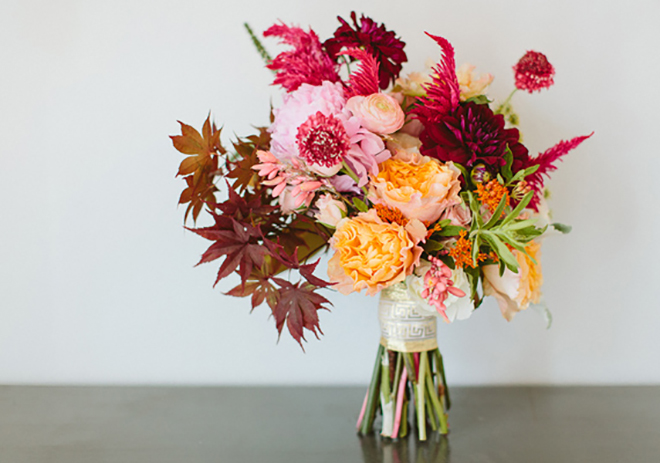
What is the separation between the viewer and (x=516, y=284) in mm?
753

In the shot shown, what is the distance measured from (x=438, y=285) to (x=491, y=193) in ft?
0.46

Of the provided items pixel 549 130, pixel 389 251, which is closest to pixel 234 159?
pixel 389 251

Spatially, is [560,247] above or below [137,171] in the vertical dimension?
below

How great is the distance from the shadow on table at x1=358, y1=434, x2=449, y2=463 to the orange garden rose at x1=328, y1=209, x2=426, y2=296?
315mm

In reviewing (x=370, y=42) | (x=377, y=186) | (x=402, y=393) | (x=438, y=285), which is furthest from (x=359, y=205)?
(x=402, y=393)

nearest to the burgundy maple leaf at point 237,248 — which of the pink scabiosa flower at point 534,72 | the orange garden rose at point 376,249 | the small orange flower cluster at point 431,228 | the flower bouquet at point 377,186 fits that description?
the flower bouquet at point 377,186

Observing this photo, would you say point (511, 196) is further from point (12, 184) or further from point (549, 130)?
point (12, 184)

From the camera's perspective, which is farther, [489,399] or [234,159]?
[489,399]

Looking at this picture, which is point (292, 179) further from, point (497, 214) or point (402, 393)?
point (402, 393)

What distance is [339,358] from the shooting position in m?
1.12

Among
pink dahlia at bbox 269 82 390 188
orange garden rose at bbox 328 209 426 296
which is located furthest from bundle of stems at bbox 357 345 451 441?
pink dahlia at bbox 269 82 390 188

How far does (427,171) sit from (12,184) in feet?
2.98

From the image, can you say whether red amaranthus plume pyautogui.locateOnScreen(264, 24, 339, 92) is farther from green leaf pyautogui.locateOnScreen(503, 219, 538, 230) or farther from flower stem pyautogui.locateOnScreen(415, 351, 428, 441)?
flower stem pyautogui.locateOnScreen(415, 351, 428, 441)

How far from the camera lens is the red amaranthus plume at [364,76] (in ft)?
2.29
